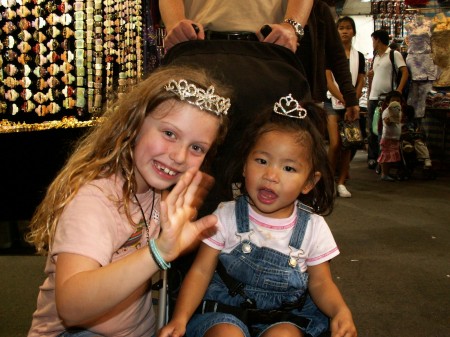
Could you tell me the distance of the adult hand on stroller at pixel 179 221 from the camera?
1175mm

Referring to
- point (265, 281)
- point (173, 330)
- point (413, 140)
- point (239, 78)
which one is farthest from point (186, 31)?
point (413, 140)

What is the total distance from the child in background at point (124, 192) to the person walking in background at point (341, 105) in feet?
12.1

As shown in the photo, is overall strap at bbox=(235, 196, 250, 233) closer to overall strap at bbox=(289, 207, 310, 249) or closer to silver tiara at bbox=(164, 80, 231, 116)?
overall strap at bbox=(289, 207, 310, 249)

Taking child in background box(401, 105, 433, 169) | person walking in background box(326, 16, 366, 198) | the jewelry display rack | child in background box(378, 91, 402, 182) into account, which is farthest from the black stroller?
child in background box(401, 105, 433, 169)

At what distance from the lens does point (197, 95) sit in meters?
1.51

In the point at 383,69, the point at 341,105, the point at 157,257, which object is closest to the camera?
the point at 157,257

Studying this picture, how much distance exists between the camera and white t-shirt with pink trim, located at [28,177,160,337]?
1305 mm

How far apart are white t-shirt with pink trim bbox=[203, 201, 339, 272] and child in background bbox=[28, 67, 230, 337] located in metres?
0.18

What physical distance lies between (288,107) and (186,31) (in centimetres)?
43

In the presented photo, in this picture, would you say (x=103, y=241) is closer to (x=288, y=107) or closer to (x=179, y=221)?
(x=179, y=221)

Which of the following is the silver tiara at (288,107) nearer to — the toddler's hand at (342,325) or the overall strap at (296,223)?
the overall strap at (296,223)

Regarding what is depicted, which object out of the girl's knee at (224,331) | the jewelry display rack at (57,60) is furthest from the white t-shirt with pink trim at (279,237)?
the jewelry display rack at (57,60)

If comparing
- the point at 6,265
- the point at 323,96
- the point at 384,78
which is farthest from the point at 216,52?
the point at 384,78

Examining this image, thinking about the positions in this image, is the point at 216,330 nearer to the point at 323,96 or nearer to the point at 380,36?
the point at 323,96
